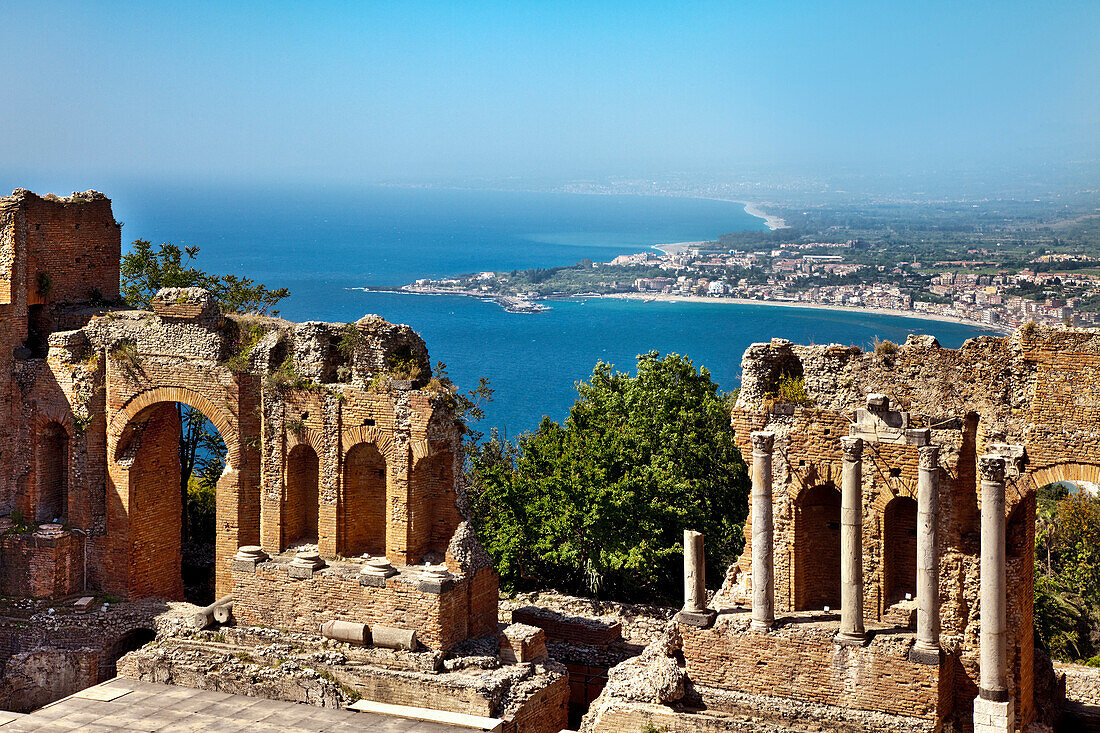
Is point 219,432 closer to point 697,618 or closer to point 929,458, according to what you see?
point 697,618

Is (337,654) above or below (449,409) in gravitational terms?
below

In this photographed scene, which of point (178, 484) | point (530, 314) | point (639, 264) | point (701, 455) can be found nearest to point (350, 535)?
point (178, 484)

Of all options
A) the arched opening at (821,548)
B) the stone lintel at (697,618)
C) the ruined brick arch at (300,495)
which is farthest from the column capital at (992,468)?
the ruined brick arch at (300,495)

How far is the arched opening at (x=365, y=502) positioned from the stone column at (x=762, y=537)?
7489 mm

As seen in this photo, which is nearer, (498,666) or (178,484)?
(498,666)

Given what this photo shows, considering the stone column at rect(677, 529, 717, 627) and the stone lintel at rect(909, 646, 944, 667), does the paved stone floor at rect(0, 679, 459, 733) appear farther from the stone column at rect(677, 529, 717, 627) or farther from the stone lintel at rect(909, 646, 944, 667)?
the stone lintel at rect(909, 646, 944, 667)

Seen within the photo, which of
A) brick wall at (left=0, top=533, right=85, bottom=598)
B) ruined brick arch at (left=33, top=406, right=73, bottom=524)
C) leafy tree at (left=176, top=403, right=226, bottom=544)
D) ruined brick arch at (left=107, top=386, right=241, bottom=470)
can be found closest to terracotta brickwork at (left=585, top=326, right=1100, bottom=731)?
ruined brick arch at (left=107, top=386, right=241, bottom=470)

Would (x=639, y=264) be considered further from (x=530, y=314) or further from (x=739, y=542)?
(x=739, y=542)

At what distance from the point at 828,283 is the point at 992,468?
3566 inches

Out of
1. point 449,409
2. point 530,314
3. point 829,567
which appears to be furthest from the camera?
point 530,314

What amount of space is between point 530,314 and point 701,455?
98.8 m

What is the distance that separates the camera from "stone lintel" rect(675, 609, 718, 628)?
20484 mm

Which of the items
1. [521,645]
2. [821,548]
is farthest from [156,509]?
[821,548]

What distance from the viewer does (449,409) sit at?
23.9 m
